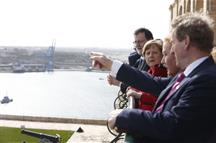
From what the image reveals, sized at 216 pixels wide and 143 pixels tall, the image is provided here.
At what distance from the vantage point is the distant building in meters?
11.3

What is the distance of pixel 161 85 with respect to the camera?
127 inches

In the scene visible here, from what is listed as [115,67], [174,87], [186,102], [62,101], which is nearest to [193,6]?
[115,67]

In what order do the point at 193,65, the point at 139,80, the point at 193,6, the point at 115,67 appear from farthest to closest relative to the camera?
the point at 193,6 → the point at 139,80 → the point at 115,67 → the point at 193,65

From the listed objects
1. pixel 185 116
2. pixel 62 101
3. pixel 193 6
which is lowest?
pixel 62 101

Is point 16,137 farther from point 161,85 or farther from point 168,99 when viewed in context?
point 168,99

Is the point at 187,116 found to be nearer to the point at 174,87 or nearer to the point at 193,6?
the point at 174,87

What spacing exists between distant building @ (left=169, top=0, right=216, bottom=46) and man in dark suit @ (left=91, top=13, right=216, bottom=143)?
11.8 feet

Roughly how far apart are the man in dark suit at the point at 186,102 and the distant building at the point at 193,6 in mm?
3594

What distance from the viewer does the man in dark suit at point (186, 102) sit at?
7.25 ft

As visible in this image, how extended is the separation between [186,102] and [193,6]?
40.4 feet

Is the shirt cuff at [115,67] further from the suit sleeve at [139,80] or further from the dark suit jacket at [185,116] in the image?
the dark suit jacket at [185,116]

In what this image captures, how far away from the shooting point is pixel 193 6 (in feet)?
46.6

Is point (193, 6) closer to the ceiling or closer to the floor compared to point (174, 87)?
closer to the ceiling

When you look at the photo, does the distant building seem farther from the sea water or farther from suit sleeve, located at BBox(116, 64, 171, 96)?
the sea water
